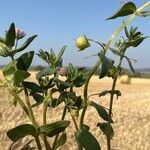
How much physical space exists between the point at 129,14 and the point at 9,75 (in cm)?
30

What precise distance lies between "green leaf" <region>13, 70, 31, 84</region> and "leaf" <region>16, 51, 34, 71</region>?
6cm

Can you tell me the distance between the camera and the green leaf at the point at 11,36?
3.64ft

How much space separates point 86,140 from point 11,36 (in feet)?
0.92

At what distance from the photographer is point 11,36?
1.12m

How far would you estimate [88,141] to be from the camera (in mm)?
1123

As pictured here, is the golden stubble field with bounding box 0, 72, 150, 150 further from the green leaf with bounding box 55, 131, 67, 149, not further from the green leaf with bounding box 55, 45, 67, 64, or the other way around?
the green leaf with bounding box 55, 45, 67, 64

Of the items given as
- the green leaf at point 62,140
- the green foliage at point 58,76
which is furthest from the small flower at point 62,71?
the green leaf at point 62,140

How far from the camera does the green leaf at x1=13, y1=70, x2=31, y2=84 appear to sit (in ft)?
3.57

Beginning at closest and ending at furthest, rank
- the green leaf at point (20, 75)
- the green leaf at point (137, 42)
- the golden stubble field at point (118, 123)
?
the green leaf at point (20, 75) → the green leaf at point (137, 42) → the golden stubble field at point (118, 123)

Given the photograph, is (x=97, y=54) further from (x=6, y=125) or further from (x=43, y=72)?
(x=6, y=125)

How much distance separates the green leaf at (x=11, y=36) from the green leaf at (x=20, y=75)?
8cm

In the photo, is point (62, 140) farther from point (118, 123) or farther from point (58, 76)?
point (118, 123)

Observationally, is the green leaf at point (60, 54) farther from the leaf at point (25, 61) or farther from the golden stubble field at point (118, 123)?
the golden stubble field at point (118, 123)

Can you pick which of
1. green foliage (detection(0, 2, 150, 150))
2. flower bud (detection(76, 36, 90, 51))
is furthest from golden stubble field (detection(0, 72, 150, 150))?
flower bud (detection(76, 36, 90, 51))
